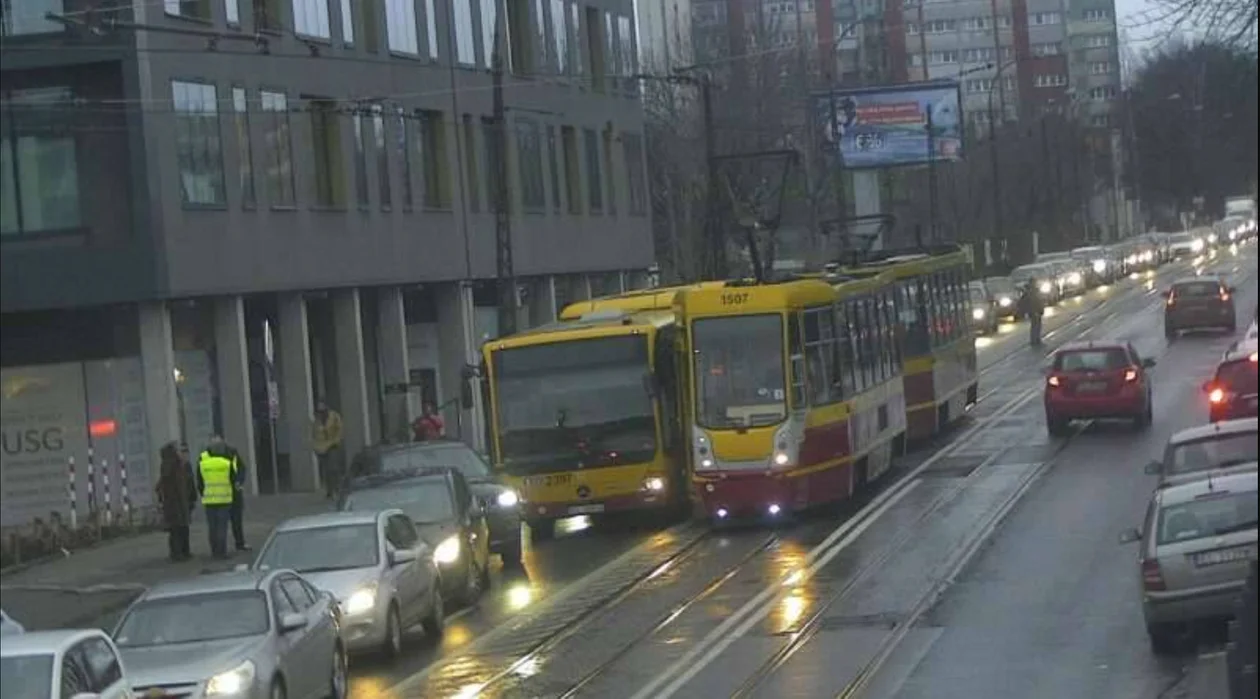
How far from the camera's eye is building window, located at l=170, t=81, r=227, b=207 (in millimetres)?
40997

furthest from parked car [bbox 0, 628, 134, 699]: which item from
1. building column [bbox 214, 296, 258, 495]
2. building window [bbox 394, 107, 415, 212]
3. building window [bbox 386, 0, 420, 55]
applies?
building window [bbox 386, 0, 420, 55]

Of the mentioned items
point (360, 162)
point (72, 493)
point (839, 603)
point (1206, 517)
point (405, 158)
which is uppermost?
point (405, 158)

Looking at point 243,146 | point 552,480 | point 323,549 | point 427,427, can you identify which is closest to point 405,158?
point 243,146

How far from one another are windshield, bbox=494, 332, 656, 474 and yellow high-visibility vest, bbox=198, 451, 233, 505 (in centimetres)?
384

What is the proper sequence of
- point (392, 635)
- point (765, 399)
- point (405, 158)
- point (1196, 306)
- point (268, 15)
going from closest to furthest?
point (392, 635) → point (765, 399) → point (268, 15) → point (405, 158) → point (1196, 306)

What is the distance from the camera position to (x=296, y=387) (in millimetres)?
45969

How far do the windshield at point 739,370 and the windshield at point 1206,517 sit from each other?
11.6 m

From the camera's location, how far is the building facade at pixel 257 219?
131ft

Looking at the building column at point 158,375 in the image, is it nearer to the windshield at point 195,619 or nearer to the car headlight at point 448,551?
the car headlight at point 448,551

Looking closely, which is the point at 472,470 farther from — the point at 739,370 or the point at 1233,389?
the point at 1233,389

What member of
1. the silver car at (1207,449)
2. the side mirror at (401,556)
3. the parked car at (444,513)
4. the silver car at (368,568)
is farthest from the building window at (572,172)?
the silver car at (1207,449)

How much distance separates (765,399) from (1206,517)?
12.1 m

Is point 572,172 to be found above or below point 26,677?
above

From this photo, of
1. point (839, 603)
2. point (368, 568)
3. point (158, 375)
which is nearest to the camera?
point (368, 568)
